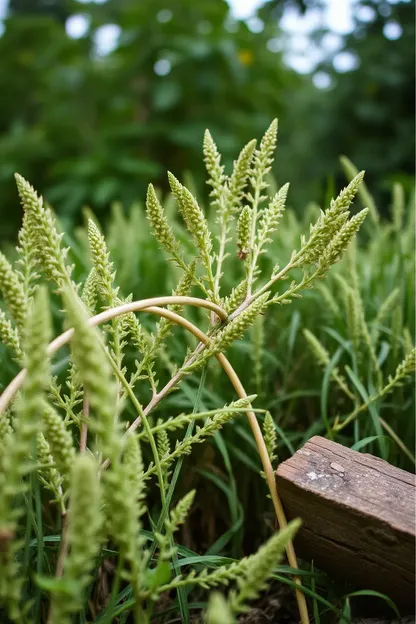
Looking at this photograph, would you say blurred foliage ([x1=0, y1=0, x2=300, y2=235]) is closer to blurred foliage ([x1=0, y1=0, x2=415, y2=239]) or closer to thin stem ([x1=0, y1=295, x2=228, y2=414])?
blurred foliage ([x1=0, y1=0, x2=415, y2=239])

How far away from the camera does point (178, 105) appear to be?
12.8 ft

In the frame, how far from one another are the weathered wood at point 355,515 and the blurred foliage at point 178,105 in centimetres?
272

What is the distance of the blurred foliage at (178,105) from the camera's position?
3.34 m

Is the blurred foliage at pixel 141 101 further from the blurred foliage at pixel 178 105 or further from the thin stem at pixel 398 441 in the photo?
the thin stem at pixel 398 441

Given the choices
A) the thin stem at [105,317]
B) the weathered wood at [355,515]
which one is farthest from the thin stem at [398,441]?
the thin stem at [105,317]

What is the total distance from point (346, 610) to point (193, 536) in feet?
1.40

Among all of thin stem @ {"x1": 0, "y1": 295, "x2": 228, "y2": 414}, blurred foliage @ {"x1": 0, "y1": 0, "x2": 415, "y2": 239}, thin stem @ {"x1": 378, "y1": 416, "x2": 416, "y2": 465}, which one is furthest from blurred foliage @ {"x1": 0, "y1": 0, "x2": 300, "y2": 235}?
thin stem @ {"x1": 0, "y1": 295, "x2": 228, "y2": 414}

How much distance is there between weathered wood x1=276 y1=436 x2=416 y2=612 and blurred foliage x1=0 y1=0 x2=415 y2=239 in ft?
8.93

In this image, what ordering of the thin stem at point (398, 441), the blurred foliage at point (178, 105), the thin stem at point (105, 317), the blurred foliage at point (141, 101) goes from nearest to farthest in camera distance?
the thin stem at point (105, 317) → the thin stem at point (398, 441) → the blurred foliage at point (178, 105) → the blurred foliage at point (141, 101)

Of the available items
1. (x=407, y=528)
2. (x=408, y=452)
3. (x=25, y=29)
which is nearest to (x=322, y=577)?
(x=407, y=528)

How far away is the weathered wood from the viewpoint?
60 centimetres

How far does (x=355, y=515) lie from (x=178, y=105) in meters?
3.73

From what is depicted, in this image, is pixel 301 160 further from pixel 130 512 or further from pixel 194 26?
pixel 130 512

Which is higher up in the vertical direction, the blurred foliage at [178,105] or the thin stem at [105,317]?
the blurred foliage at [178,105]
